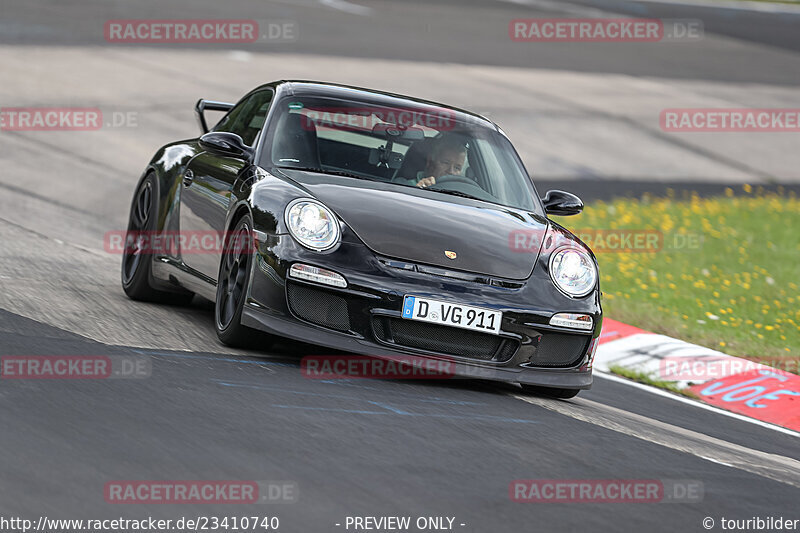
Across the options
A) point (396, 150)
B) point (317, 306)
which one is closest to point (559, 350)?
point (317, 306)

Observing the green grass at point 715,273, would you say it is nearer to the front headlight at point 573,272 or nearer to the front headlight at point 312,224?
the front headlight at point 573,272

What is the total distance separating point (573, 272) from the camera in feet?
23.0

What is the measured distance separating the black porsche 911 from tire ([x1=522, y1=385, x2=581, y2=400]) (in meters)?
0.02

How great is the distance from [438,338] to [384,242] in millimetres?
536

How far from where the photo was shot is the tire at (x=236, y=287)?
686 cm

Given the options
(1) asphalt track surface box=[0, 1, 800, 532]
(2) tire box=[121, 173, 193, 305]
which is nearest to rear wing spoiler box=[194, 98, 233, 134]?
(2) tire box=[121, 173, 193, 305]

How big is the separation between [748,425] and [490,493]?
325 centimetres

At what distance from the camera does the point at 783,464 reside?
6426mm

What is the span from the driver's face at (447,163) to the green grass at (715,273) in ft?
9.00

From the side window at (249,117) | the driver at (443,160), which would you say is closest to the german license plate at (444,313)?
the driver at (443,160)

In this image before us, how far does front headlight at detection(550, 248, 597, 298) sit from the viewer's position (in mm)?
6926

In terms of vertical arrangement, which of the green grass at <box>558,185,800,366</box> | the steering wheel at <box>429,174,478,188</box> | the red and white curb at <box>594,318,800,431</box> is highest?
the steering wheel at <box>429,174,478,188</box>

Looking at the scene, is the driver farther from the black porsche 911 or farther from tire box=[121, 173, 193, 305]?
tire box=[121, 173, 193, 305]

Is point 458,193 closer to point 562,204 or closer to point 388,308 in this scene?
point 562,204
